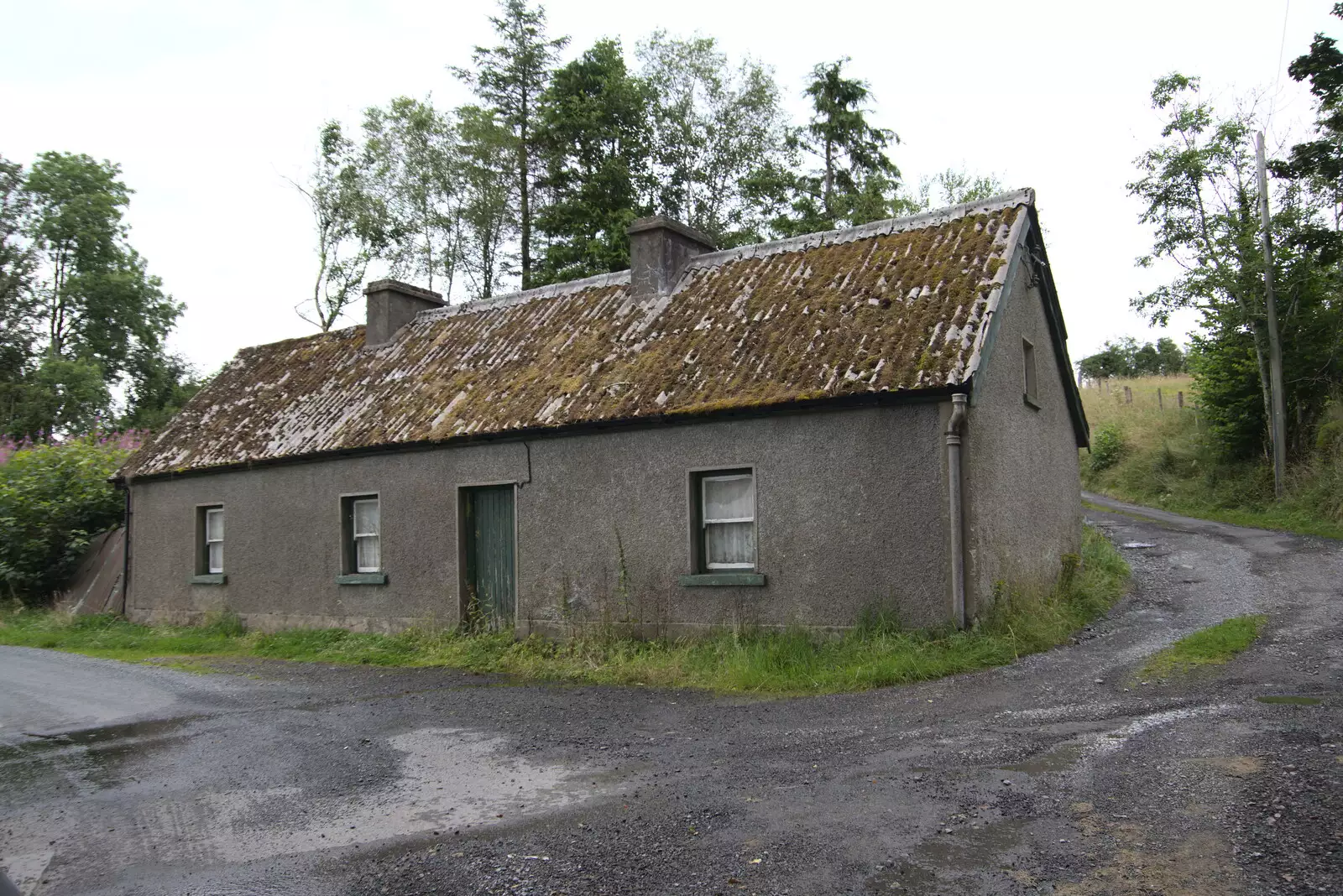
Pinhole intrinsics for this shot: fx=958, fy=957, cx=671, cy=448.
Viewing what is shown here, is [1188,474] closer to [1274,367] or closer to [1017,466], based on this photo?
[1274,367]

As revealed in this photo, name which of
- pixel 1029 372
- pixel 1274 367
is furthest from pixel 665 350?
pixel 1274 367

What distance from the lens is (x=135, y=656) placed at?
46.2ft

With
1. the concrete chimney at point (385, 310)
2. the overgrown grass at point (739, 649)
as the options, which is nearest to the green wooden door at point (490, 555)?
the overgrown grass at point (739, 649)

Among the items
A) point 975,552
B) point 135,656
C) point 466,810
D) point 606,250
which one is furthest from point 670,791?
point 606,250

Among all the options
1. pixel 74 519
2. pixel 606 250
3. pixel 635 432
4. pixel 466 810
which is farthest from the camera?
pixel 606 250

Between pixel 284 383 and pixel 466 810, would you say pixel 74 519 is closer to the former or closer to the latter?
pixel 284 383

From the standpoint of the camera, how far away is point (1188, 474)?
2778 centimetres

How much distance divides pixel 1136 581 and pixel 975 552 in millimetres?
6525

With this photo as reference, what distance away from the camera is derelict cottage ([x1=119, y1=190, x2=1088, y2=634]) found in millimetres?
10547

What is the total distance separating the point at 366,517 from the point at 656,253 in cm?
623

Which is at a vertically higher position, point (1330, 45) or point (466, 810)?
point (1330, 45)

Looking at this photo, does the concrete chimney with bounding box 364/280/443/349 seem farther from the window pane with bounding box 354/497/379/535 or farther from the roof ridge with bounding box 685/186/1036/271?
the roof ridge with bounding box 685/186/1036/271

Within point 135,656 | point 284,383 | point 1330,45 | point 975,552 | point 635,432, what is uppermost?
point 1330,45

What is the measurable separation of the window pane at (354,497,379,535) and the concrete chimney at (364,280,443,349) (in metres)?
4.22
